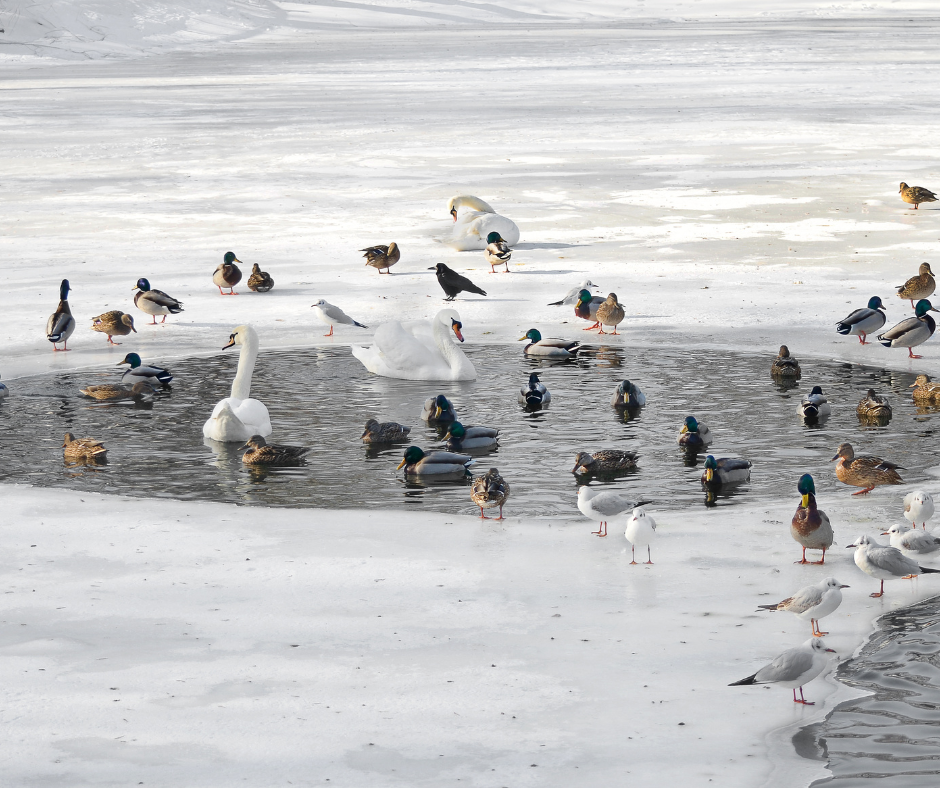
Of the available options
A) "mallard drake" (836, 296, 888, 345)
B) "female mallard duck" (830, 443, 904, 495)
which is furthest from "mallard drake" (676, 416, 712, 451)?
"mallard drake" (836, 296, 888, 345)

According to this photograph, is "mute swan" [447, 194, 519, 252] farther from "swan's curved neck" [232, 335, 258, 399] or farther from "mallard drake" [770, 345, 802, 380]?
"swan's curved neck" [232, 335, 258, 399]

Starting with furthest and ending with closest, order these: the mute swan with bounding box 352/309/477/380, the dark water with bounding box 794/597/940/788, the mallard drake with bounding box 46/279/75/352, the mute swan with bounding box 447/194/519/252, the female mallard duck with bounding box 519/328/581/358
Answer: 1. the mute swan with bounding box 447/194/519/252
2. the mallard drake with bounding box 46/279/75/352
3. the female mallard duck with bounding box 519/328/581/358
4. the mute swan with bounding box 352/309/477/380
5. the dark water with bounding box 794/597/940/788

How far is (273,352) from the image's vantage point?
14.8 m

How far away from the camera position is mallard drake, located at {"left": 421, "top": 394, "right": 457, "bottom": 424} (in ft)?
38.4

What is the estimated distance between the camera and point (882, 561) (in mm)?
7633

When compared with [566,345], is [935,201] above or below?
above

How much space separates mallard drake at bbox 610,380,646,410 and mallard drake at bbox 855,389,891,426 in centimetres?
191

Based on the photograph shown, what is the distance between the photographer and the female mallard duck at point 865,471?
9641mm

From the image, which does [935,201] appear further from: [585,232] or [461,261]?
[461,261]

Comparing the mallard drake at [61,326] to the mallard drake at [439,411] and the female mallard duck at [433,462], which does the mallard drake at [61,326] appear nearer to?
the mallard drake at [439,411]

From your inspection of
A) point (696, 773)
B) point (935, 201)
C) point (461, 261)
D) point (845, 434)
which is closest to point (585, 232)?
point (461, 261)

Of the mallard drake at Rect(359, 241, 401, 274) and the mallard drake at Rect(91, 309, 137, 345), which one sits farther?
the mallard drake at Rect(359, 241, 401, 274)

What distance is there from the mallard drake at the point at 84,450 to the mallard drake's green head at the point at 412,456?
2.40 meters

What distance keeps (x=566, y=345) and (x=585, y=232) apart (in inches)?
304
